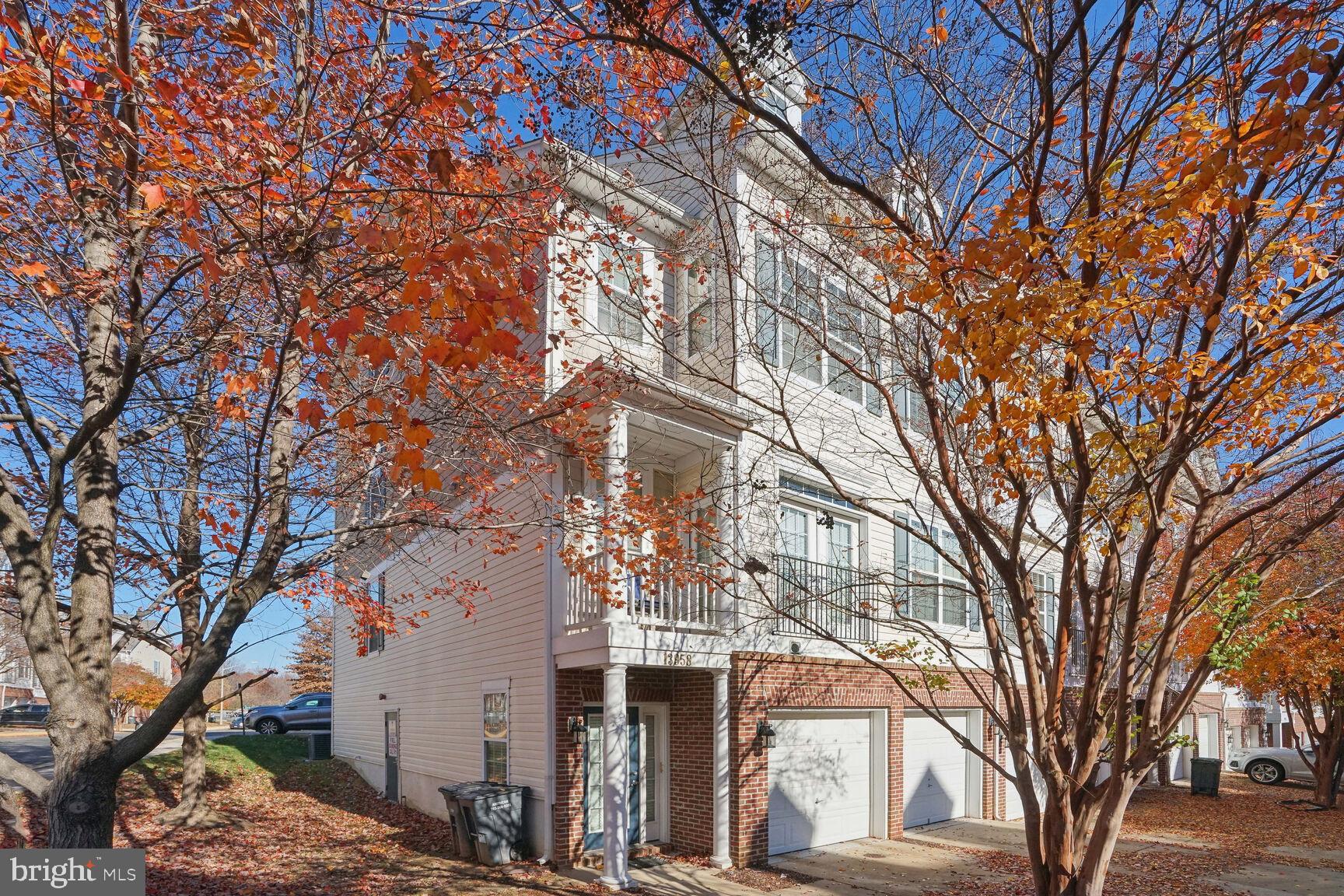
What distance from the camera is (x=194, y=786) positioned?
43.8 ft

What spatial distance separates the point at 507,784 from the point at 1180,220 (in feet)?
32.9

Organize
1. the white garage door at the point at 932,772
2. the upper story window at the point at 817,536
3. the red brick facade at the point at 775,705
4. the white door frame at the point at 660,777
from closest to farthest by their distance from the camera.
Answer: the red brick facade at the point at 775,705, the white door frame at the point at 660,777, the upper story window at the point at 817,536, the white garage door at the point at 932,772

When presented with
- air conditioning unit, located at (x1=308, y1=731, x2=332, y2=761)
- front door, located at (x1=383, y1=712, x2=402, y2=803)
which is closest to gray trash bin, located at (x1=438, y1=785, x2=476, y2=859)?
front door, located at (x1=383, y1=712, x2=402, y2=803)

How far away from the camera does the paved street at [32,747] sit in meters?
20.2

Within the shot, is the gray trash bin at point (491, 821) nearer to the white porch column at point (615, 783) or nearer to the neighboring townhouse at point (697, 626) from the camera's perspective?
the neighboring townhouse at point (697, 626)

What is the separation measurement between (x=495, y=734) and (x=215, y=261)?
920cm

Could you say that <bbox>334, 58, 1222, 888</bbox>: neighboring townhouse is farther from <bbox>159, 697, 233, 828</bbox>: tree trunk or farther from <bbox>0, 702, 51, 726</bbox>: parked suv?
<bbox>0, 702, 51, 726</bbox>: parked suv

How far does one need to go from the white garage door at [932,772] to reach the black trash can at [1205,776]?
955 cm

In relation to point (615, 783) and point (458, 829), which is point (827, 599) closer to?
point (615, 783)

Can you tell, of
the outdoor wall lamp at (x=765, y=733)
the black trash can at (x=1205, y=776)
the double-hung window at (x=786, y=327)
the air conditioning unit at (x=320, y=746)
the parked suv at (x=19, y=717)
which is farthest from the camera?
the parked suv at (x=19, y=717)

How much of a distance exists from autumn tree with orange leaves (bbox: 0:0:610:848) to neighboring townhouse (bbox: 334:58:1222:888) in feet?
8.69

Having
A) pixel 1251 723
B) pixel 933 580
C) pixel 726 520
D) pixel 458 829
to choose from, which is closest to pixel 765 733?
pixel 726 520

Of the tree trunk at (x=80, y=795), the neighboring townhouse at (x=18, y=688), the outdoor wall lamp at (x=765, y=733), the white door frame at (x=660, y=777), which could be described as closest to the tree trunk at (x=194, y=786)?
the white door frame at (x=660, y=777)

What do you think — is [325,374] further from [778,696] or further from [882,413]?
[882,413]
